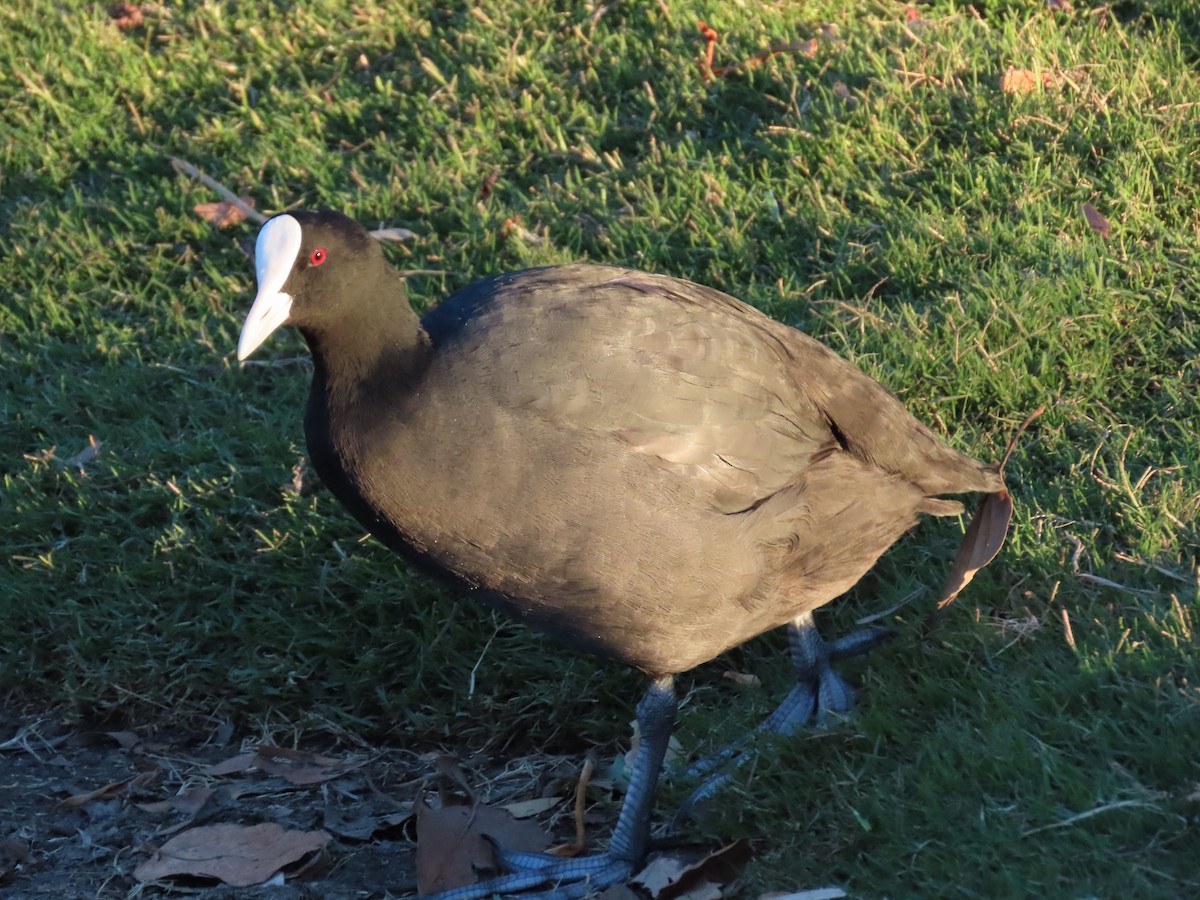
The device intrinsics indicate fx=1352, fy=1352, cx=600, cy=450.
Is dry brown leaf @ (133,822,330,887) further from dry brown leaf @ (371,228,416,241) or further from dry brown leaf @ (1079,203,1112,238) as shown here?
dry brown leaf @ (1079,203,1112,238)

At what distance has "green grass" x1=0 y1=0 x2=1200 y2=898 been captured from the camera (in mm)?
2797

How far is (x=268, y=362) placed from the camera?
14.7 feet

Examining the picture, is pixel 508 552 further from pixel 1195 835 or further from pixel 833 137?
pixel 833 137

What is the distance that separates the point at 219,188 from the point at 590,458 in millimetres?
2864

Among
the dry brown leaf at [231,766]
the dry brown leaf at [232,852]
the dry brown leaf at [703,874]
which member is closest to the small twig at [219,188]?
the dry brown leaf at [231,766]

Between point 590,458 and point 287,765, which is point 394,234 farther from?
point 590,458

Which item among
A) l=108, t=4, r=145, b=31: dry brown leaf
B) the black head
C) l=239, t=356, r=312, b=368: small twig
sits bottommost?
l=239, t=356, r=312, b=368: small twig

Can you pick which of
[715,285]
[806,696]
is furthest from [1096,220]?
[806,696]

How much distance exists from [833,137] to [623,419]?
87.6 inches

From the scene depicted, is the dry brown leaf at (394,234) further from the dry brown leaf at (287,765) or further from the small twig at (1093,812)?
the small twig at (1093,812)

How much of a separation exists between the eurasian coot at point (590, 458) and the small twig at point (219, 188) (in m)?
2.09

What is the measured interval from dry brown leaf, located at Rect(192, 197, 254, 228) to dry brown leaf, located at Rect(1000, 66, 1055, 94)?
109 inches

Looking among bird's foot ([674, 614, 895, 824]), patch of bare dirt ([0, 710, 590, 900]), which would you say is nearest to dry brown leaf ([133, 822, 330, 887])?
patch of bare dirt ([0, 710, 590, 900])

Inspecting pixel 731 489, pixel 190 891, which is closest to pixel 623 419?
pixel 731 489
